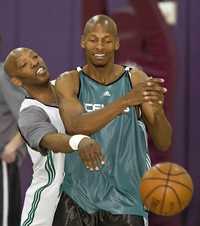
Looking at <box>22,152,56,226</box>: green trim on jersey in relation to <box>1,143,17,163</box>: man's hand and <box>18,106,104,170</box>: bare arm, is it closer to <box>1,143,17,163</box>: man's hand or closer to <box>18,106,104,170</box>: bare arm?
<box>18,106,104,170</box>: bare arm

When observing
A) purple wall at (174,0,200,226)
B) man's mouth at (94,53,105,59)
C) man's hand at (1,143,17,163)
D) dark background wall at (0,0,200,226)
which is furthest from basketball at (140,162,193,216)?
→ purple wall at (174,0,200,226)

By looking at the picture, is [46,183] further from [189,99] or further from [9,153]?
[189,99]

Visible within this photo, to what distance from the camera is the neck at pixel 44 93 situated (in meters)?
3.99

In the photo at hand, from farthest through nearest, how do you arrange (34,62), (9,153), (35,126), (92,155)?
1. (9,153)
2. (34,62)
3. (35,126)
4. (92,155)

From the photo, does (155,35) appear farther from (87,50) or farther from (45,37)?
(87,50)

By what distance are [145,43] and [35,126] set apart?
2.80 m

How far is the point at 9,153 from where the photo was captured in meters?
5.08

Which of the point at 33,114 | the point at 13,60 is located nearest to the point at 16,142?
the point at 13,60

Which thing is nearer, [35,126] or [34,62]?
[35,126]

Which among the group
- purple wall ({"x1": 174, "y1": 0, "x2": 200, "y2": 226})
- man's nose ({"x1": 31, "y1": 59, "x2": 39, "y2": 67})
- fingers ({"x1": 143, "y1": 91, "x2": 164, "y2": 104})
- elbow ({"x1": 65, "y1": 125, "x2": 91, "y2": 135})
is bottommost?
purple wall ({"x1": 174, "y1": 0, "x2": 200, "y2": 226})

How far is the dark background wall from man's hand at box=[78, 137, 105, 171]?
280 cm

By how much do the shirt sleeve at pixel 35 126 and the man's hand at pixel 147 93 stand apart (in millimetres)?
429

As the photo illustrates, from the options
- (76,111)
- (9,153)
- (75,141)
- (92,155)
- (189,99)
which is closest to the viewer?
(92,155)

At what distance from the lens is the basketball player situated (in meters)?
3.70
